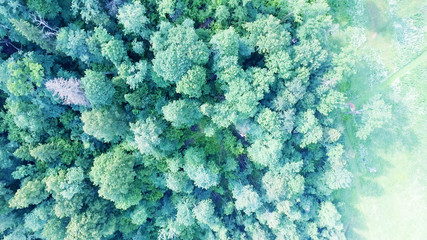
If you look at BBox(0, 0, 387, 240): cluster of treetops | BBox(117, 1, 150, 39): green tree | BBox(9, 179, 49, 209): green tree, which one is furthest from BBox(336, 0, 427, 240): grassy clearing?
BBox(9, 179, 49, 209): green tree

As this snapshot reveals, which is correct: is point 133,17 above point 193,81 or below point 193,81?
above

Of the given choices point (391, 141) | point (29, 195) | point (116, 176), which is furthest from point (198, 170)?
point (391, 141)

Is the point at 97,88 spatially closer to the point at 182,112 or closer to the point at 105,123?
the point at 105,123

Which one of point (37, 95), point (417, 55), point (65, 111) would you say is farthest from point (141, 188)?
point (417, 55)

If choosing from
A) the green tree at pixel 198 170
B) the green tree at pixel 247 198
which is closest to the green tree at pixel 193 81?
the green tree at pixel 198 170

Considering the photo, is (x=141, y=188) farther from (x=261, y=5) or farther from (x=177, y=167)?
(x=261, y=5)
